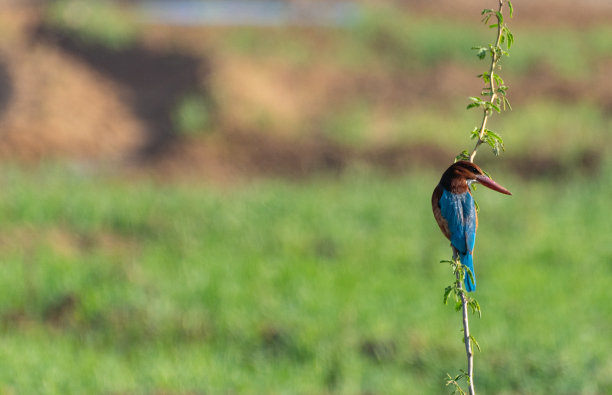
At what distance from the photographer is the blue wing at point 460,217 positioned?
97.5 inches

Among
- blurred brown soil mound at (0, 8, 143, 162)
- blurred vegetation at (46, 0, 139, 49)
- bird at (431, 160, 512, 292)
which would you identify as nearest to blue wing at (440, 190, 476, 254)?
bird at (431, 160, 512, 292)

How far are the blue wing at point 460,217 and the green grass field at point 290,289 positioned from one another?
9.62 feet

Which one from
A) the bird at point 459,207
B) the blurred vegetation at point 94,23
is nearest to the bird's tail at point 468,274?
the bird at point 459,207

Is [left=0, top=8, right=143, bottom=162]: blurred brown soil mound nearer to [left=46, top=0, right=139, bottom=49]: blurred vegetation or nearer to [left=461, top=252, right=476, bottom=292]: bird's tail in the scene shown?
[left=46, top=0, right=139, bottom=49]: blurred vegetation

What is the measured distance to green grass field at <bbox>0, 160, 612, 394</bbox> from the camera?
5.59m

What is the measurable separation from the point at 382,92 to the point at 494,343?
7698 millimetres

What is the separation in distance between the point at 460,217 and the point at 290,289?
4.55 m

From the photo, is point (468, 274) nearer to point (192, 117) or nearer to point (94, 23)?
point (192, 117)

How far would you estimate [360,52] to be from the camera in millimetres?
15336

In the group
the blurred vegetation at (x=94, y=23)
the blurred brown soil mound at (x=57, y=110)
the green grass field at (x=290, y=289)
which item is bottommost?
the green grass field at (x=290, y=289)

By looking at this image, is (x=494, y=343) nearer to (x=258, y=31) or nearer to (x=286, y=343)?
(x=286, y=343)

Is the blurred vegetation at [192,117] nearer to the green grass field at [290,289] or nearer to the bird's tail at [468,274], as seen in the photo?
the green grass field at [290,289]

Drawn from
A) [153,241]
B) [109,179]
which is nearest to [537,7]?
[109,179]

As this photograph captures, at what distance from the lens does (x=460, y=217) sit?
2.48m
